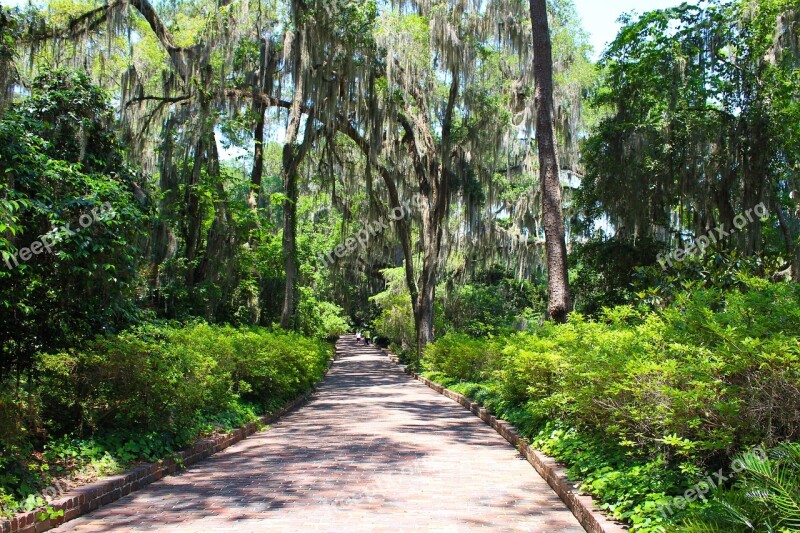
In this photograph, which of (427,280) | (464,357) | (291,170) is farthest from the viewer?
(427,280)

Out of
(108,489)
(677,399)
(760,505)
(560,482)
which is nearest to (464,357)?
(560,482)

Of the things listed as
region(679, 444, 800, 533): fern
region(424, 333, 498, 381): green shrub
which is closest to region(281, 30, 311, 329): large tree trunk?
region(424, 333, 498, 381): green shrub

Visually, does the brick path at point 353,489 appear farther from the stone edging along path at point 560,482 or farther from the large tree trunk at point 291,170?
the large tree trunk at point 291,170

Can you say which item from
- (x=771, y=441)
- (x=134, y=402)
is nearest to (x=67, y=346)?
(x=134, y=402)

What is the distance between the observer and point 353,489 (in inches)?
242

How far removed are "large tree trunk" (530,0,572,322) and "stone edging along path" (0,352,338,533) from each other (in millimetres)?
5804

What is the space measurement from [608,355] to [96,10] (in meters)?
15.4

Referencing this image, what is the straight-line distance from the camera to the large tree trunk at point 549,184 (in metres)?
11.3

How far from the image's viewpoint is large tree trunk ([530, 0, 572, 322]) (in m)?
11.3

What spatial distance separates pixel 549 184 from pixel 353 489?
7047mm

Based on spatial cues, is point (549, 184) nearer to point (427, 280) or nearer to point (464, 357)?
point (464, 357)

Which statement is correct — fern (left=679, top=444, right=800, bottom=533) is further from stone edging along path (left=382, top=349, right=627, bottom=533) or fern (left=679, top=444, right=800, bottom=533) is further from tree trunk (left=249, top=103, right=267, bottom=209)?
tree trunk (left=249, top=103, right=267, bottom=209)

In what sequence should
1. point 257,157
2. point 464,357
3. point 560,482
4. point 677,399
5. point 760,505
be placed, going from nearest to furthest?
point 760,505, point 677,399, point 560,482, point 464,357, point 257,157

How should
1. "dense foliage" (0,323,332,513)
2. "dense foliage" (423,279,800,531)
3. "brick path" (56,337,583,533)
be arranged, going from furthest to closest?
"dense foliage" (0,323,332,513) → "brick path" (56,337,583,533) → "dense foliage" (423,279,800,531)
